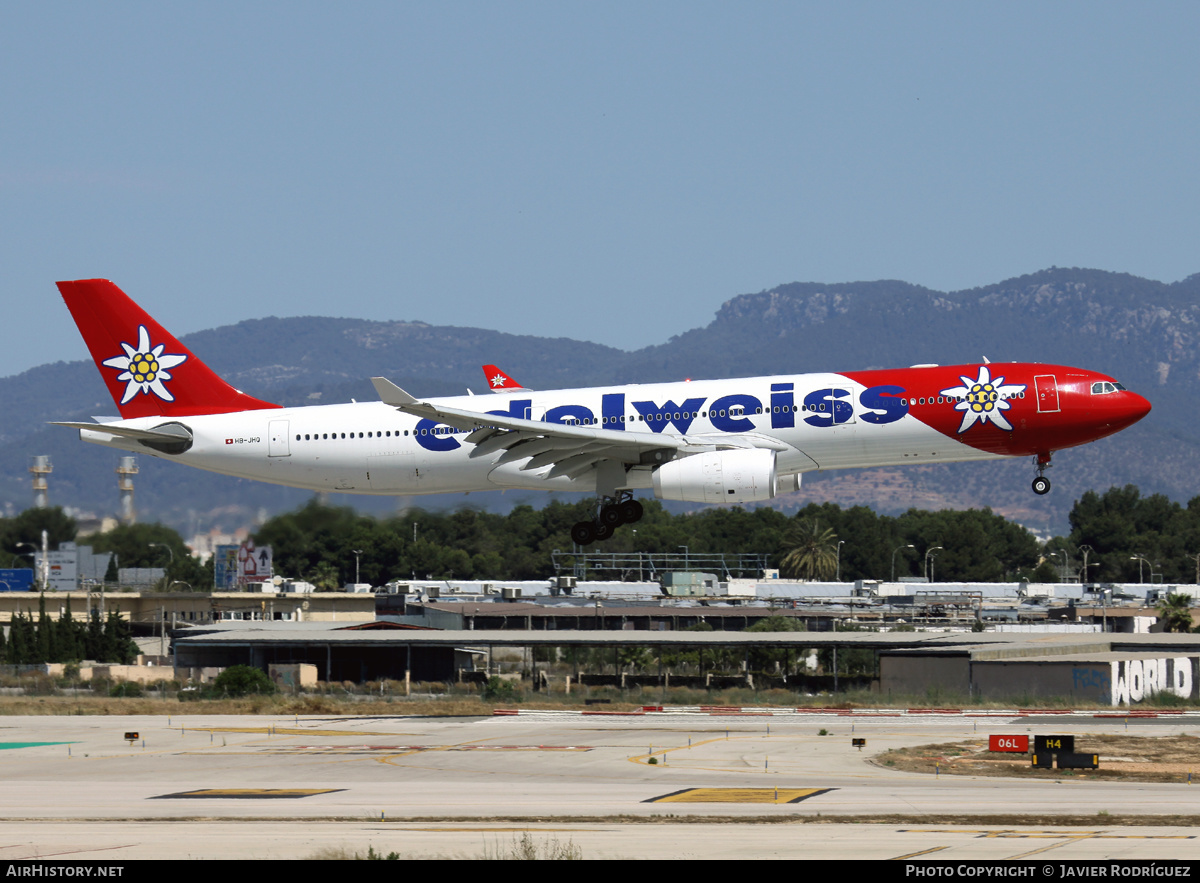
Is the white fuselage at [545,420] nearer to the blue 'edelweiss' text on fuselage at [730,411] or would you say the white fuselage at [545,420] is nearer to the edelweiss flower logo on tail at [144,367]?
the blue 'edelweiss' text on fuselage at [730,411]

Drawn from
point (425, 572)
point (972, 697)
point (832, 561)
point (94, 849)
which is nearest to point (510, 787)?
point (94, 849)

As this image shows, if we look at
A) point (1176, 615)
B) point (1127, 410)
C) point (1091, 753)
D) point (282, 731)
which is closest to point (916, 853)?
point (1091, 753)

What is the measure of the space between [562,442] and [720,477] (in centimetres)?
483

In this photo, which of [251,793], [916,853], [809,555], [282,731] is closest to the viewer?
[916,853]

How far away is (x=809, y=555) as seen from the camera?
192m

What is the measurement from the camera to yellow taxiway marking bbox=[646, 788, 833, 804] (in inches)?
1331

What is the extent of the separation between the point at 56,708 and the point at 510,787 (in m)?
36.8

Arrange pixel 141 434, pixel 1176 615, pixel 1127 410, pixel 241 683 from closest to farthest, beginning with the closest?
1. pixel 1127 410
2. pixel 141 434
3. pixel 241 683
4. pixel 1176 615

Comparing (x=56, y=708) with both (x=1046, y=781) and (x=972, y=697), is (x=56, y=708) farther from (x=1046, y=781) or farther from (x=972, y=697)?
(x=1046, y=781)

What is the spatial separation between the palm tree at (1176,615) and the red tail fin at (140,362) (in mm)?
85258

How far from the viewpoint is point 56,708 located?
65750 millimetres

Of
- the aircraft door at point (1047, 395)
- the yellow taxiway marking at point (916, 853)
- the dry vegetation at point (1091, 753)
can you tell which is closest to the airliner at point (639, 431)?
the aircraft door at point (1047, 395)

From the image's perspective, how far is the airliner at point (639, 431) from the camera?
42.8 m

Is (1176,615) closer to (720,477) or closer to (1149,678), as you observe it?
(1149,678)
